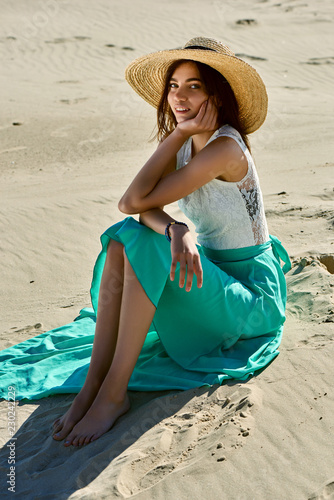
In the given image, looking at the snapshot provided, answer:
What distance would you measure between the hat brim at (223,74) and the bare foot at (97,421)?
1.66 meters

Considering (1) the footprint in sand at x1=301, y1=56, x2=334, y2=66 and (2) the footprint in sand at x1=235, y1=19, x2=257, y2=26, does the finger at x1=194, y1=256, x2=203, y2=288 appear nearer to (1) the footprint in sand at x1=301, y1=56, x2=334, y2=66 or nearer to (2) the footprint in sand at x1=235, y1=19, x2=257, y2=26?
(1) the footprint in sand at x1=301, y1=56, x2=334, y2=66

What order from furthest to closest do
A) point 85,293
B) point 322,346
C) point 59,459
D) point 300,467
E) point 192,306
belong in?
point 85,293 → point 322,346 → point 192,306 → point 59,459 → point 300,467

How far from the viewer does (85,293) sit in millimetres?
4473

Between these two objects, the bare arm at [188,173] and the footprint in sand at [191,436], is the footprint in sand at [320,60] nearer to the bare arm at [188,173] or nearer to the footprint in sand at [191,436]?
the bare arm at [188,173]

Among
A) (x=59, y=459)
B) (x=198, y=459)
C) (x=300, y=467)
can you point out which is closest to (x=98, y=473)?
(x=59, y=459)

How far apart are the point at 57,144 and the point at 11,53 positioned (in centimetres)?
619

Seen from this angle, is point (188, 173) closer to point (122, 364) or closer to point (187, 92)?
point (187, 92)

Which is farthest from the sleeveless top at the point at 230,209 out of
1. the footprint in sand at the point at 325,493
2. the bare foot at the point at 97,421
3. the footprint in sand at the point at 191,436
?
the footprint in sand at the point at 325,493

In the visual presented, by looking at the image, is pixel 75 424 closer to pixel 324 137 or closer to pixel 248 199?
pixel 248 199

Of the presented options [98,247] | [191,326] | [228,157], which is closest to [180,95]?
[228,157]

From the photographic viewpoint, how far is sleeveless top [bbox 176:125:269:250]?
125 inches

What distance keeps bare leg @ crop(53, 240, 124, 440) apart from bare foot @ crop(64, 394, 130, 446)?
77 mm

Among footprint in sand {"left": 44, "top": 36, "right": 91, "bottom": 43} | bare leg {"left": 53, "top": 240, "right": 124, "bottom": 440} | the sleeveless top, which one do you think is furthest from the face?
footprint in sand {"left": 44, "top": 36, "right": 91, "bottom": 43}

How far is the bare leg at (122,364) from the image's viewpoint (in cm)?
271
